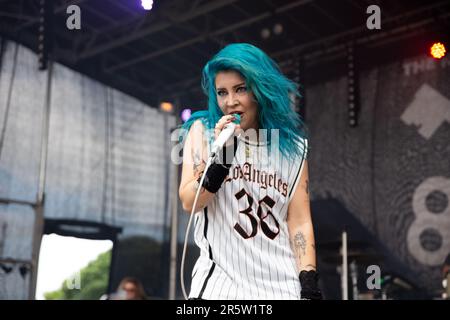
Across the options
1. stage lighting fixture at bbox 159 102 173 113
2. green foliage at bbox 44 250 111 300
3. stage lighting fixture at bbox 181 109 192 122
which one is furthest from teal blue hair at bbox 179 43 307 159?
stage lighting fixture at bbox 159 102 173 113

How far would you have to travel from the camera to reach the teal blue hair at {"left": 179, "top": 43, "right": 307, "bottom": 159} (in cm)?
205

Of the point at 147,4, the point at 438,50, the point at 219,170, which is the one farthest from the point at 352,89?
the point at 219,170

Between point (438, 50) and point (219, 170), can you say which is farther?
point (438, 50)

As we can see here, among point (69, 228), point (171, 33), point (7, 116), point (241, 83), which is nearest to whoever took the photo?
point (241, 83)

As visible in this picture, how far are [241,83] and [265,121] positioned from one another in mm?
180

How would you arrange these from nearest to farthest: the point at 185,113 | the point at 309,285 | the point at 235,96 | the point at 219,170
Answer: the point at 219,170, the point at 309,285, the point at 235,96, the point at 185,113

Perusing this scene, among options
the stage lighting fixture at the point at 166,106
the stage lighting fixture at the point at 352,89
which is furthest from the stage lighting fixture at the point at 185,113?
the stage lighting fixture at the point at 352,89

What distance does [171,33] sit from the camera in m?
11.0

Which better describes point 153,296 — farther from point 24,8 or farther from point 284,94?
point 284,94

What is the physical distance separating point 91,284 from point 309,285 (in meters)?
8.77

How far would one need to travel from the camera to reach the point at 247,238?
6.39 feet

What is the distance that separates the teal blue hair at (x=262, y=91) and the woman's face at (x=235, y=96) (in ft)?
0.06

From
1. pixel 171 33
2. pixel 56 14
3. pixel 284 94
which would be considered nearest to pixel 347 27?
pixel 171 33

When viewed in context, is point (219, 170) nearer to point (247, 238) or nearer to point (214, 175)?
point (214, 175)
